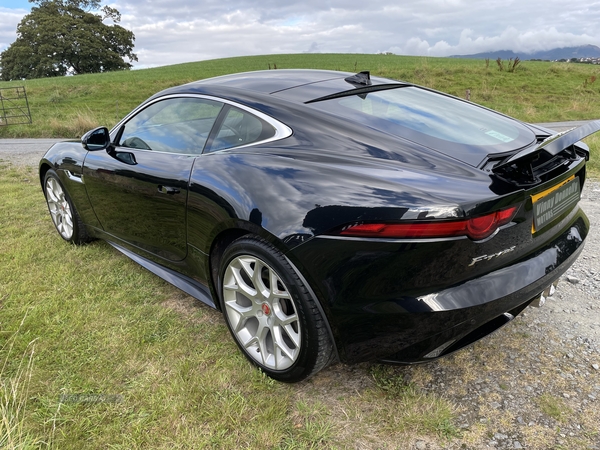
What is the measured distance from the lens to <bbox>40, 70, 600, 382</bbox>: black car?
5.50 feet

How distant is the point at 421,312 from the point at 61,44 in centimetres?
5934

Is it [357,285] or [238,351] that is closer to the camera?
[357,285]

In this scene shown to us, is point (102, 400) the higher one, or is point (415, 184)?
point (415, 184)

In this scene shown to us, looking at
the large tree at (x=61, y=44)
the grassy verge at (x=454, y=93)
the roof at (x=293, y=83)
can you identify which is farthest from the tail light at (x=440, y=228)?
the large tree at (x=61, y=44)

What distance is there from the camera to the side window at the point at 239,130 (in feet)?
7.56

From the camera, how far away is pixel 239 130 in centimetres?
239

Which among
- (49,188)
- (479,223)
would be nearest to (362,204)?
(479,223)

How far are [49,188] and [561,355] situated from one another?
4.29m

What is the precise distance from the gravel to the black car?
0.31 m

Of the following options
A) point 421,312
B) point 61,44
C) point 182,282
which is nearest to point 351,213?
point 421,312

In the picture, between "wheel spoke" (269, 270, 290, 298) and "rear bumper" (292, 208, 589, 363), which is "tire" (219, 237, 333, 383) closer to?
"wheel spoke" (269, 270, 290, 298)

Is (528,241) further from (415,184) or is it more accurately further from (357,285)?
(357,285)

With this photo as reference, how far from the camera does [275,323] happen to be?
2.08 metres

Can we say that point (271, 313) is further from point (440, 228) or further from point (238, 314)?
point (440, 228)
